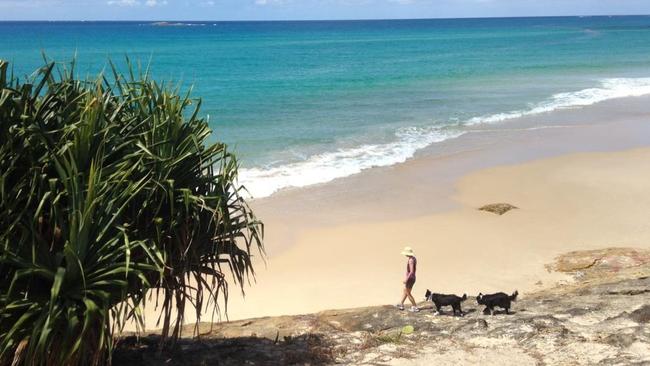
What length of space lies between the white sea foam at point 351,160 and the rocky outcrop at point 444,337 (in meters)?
9.63

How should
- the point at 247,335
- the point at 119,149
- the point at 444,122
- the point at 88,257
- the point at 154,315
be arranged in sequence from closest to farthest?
1. the point at 88,257
2. the point at 119,149
3. the point at 247,335
4. the point at 154,315
5. the point at 444,122

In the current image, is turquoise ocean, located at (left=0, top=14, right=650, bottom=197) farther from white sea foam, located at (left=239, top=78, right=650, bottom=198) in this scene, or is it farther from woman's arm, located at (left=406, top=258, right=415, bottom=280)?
woman's arm, located at (left=406, top=258, right=415, bottom=280)

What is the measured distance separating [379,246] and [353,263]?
3.43ft

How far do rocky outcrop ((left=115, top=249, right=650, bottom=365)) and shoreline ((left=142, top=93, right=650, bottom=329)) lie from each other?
1.08 meters

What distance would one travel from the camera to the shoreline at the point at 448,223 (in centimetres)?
1238

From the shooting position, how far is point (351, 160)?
2278 cm

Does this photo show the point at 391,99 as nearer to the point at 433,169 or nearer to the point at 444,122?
the point at 444,122

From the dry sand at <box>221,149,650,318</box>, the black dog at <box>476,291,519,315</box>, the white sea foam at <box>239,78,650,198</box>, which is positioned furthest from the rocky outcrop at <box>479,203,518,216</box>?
the black dog at <box>476,291,519,315</box>

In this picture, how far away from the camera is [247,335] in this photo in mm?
8828

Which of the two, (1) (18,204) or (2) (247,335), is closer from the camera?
(1) (18,204)

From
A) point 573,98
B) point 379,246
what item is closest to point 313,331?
point 379,246

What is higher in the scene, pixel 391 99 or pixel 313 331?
pixel 391 99

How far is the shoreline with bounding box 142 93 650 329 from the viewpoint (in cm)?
1238

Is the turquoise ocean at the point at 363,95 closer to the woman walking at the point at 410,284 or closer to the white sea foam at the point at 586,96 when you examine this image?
the white sea foam at the point at 586,96
